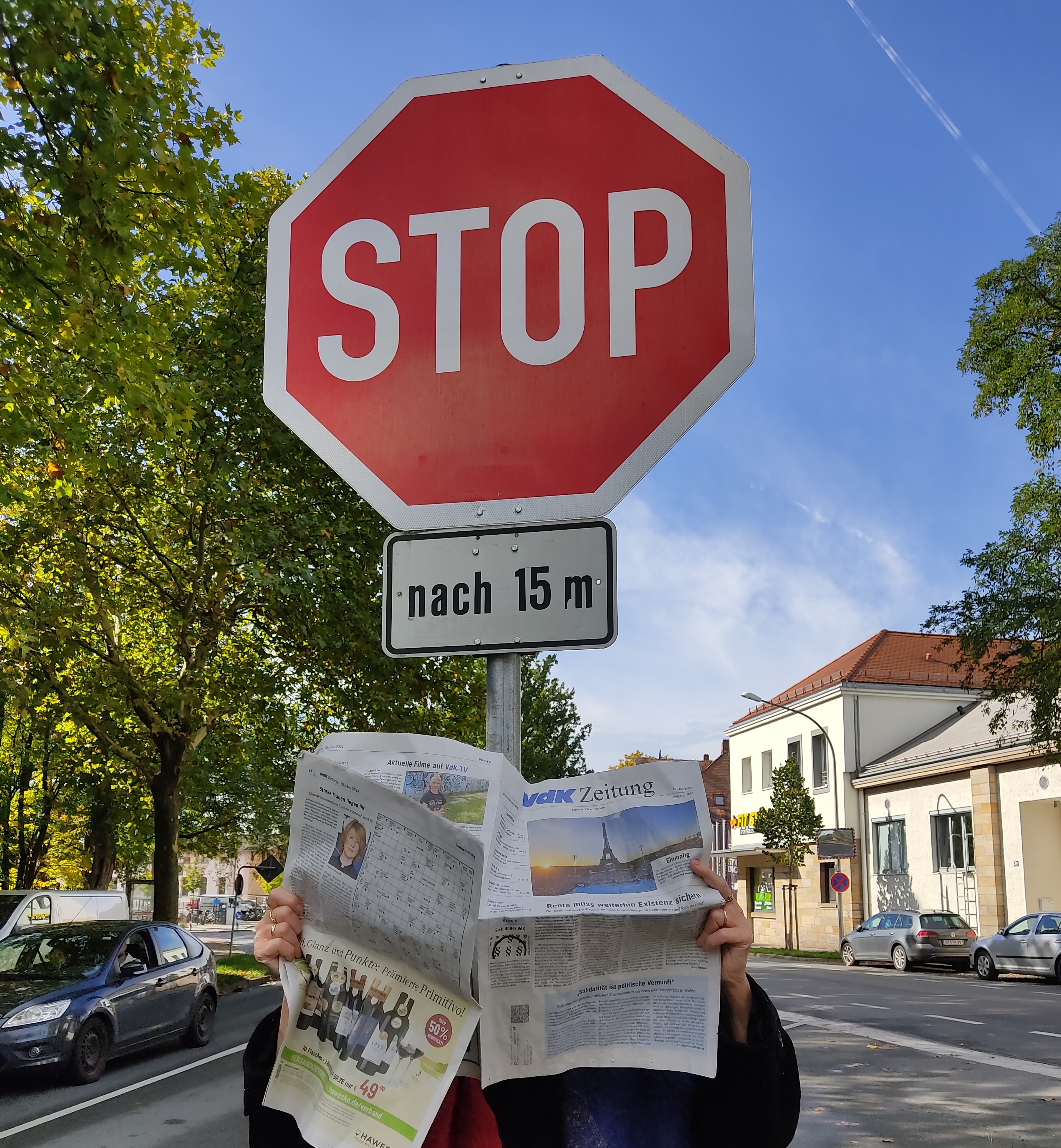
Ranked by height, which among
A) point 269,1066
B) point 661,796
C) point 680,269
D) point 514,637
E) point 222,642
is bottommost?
point 269,1066

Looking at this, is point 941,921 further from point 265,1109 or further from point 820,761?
point 265,1109

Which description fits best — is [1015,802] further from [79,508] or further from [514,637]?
[514,637]

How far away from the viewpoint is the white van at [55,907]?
16.0 m

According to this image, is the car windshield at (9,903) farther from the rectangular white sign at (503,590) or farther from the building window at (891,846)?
the building window at (891,846)

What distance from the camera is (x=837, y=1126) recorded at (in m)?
8.38

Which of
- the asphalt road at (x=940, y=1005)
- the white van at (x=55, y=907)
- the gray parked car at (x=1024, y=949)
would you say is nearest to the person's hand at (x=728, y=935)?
the asphalt road at (x=940, y=1005)

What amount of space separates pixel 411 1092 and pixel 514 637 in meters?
0.70

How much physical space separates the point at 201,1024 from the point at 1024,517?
16.0 m

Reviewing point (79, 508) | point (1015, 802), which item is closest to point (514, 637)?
point (79, 508)

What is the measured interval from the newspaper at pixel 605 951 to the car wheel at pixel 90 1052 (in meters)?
11.7

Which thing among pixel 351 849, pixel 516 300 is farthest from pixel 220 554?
pixel 351 849

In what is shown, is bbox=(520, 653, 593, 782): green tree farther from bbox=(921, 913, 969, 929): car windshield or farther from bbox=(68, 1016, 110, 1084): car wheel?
bbox=(68, 1016, 110, 1084): car wheel

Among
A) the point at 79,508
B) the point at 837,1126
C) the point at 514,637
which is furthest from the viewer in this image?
the point at 79,508

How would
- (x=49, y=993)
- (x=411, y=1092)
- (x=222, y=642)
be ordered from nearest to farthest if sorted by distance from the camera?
(x=411, y=1092)
(x=49, y=993)
(x=222, y=642)
